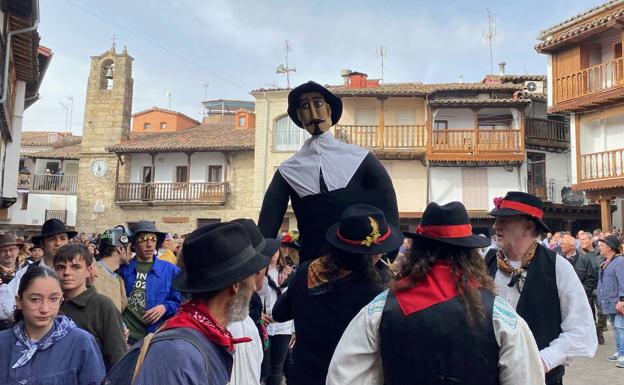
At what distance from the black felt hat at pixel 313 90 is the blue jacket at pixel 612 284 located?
23.7 ft

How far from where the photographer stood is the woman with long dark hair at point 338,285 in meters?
2.55

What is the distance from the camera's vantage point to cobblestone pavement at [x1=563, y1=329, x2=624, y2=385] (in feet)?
23.1

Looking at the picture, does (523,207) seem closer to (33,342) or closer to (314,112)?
(314,112)

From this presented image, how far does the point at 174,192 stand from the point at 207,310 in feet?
94.3

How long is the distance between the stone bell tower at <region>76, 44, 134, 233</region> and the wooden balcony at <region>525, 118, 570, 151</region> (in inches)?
886

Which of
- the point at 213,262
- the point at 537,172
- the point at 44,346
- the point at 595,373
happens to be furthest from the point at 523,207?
the point at 537,172

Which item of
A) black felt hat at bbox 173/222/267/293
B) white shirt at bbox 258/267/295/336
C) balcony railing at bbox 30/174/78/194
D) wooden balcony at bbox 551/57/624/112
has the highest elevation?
wooden balcony at bbox 551/57/624/112

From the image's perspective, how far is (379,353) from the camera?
81.2 inches

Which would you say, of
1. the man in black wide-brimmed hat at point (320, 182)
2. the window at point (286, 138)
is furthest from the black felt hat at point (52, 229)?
Result: the window at point (286, 138)

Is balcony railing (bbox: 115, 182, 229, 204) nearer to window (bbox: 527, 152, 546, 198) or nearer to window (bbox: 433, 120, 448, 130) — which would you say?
window (bbox: 433, 120, 448, 130)

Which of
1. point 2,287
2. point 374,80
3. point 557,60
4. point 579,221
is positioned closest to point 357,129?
point 374,80

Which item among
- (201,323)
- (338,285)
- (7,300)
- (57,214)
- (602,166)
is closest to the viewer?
(201,323)

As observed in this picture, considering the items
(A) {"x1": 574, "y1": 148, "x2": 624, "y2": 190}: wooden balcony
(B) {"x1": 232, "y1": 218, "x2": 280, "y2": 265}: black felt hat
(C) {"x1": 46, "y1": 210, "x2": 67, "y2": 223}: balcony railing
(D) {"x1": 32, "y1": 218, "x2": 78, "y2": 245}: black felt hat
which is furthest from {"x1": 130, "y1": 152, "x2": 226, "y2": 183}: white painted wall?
(B) {"x1": 232, "y1": 218, "x2": 280, "y2": 265}: black felt hat

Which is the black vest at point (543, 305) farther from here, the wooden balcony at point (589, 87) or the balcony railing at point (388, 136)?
the balcony railing at point (388, 136)
